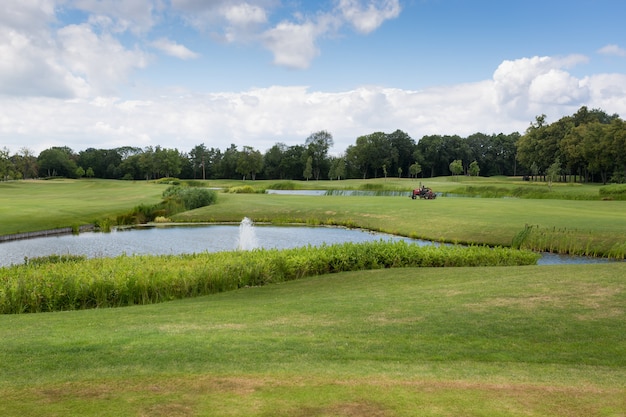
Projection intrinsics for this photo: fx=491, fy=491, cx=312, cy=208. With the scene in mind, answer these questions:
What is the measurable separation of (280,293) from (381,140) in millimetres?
139706

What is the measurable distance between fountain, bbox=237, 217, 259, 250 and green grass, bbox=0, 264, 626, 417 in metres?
15.4

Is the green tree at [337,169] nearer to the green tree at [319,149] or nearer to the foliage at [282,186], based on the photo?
the green tree at [319,149]

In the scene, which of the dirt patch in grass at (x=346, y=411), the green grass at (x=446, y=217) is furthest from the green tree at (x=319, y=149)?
the dirt patch in grass at (x=346, y=411)

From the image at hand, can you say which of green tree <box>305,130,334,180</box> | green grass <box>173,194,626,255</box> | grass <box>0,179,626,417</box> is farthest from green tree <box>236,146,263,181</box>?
grass <box>0,179,626,417</box>

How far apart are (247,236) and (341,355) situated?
90.3 feet

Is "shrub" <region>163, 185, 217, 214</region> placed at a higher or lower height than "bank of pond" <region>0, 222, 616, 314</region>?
higher

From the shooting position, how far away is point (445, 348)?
10.0 m

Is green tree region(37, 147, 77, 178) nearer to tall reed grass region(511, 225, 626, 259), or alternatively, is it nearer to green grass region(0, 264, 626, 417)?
tall reed grass region(511, 225, 626, 259)

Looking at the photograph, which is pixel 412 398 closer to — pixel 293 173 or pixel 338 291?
pixel 338 291

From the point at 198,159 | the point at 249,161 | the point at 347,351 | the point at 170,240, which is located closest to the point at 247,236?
the point at 170,240

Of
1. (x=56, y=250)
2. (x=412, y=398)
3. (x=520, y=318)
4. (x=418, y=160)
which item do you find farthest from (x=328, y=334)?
(x=418, y=160)

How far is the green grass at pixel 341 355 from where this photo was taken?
6.83m

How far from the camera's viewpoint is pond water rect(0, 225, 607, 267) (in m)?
29.1

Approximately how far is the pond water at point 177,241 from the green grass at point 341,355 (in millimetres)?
13873
